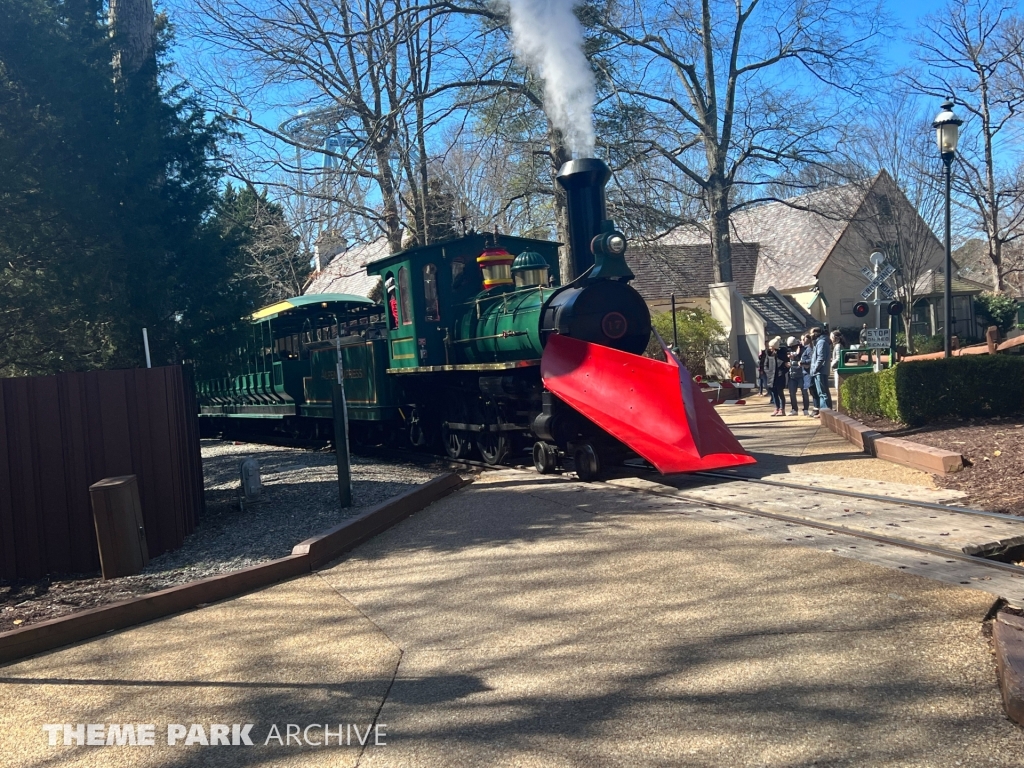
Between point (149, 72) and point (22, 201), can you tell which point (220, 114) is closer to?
point (149, 72)

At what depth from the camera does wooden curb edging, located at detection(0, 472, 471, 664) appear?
5.02 metres

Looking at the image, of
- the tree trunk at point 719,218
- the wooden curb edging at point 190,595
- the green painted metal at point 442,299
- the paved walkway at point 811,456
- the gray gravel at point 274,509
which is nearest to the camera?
the wooden curb edging at point 190,595

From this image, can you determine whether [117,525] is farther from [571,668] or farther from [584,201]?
[584,201]

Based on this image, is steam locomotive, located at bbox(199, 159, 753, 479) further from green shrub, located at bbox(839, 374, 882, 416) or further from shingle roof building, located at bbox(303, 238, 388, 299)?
shingle roof building, located at bbox(303, 238, 388, 299)

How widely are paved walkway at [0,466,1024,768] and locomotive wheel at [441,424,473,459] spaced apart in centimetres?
621

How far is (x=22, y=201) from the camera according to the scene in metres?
8.66

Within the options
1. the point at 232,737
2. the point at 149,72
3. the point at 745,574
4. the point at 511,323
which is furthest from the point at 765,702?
the point at 149,72

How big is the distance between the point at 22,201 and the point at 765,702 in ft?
28.3

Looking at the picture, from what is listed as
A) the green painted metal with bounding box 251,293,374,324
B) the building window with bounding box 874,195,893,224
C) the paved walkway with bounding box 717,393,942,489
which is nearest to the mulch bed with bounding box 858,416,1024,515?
the paved walkway with bounding box 717,393,942,489

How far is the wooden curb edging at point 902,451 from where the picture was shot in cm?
829

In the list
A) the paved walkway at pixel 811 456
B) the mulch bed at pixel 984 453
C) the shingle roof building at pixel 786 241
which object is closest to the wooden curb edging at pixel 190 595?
the paved walkway at pixel 811 456

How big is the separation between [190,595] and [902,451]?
7467 mm

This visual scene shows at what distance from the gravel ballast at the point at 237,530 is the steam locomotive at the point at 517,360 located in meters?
1.23

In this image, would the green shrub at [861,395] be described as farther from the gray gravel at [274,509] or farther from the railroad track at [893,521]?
the gray gravel at [274,509]
